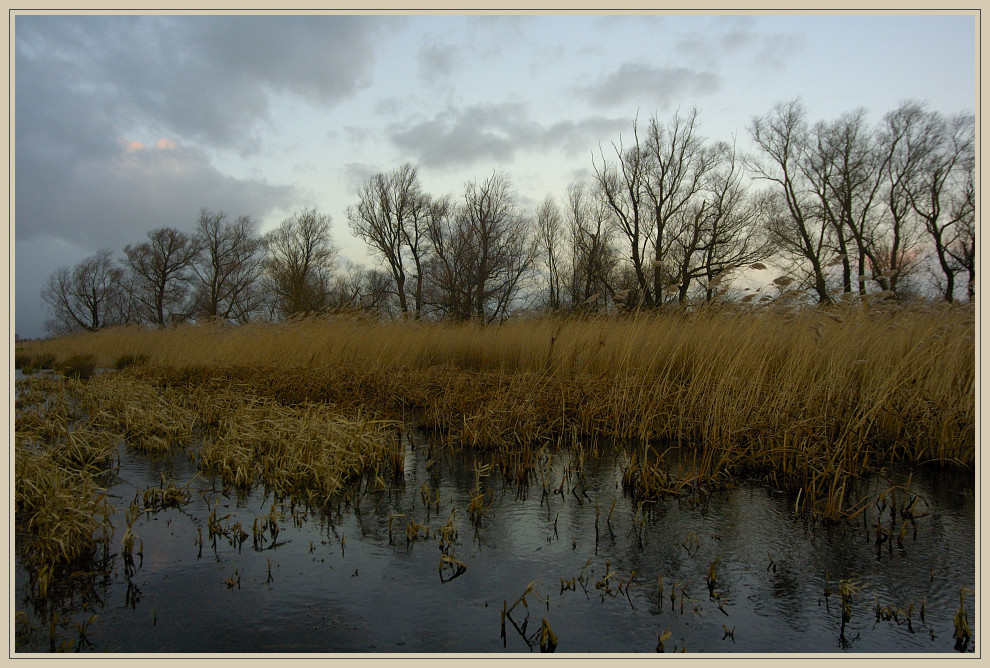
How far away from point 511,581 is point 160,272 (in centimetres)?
4662

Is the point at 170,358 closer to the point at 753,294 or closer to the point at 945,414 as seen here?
the point at 753,294

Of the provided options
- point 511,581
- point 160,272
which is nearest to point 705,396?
point 511,581

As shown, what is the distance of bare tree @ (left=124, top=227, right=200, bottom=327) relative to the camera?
4109 cm

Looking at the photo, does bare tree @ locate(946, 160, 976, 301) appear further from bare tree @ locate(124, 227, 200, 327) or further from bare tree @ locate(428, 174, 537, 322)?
bare tree @ locate(124, 227, 200, 327)

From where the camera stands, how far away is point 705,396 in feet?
18.7

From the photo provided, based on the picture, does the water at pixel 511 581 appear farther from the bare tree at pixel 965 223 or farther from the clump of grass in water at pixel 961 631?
the bare tree at pixel 965 223

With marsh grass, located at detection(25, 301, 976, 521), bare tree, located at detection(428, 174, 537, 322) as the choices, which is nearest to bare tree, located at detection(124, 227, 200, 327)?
bare tree, located at detection(428, 174, 537, 322)

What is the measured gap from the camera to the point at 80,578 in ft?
8.79

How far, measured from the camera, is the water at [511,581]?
2260mm

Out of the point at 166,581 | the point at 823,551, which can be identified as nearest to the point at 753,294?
the point at 823,551

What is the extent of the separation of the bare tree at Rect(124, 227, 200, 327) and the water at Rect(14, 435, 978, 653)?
143ft

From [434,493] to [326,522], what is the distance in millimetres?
850

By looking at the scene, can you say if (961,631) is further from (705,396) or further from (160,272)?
(160,272)

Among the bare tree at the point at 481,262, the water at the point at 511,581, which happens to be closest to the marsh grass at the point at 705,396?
the water at the point at 511,581
